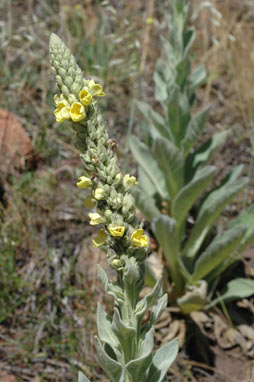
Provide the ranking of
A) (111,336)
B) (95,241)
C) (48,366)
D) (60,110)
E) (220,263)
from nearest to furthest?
(60,110) → (95,241) → (111,336) → (48,366) → (220,263)

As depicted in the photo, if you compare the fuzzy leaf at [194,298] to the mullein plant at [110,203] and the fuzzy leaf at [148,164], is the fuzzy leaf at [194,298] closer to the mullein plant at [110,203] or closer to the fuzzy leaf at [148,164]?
the fuzzy leaf at [148,164]

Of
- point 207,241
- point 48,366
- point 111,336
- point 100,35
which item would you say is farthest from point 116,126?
point 111,336

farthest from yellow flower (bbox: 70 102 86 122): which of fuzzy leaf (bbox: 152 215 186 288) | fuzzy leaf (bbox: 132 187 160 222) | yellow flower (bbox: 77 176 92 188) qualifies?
fuzzy leaf (bbox: 132 187 160 222)

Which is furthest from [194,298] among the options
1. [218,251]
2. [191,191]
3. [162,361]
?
[162,361]

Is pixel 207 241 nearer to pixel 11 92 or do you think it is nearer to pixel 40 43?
pixel 11 92

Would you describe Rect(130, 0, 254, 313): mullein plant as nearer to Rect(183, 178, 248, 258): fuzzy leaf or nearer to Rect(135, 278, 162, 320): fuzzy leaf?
Rect(183, 178, 248, 258): fuzzy leaf

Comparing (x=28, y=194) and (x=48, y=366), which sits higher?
(x=28, y=194)
